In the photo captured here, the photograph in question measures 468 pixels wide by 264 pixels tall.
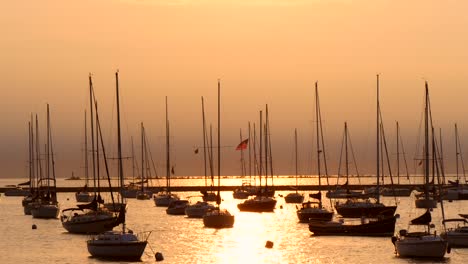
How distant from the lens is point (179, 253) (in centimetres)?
8250

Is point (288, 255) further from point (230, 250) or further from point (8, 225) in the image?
point (8, 225)

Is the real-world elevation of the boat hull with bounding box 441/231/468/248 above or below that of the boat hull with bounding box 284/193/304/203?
below

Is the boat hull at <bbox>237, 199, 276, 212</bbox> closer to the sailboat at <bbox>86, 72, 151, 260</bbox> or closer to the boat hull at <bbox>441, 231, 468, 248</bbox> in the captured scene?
the boat hull at <bbox>441, 231, 468, 248</bbox>

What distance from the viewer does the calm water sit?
253 ft

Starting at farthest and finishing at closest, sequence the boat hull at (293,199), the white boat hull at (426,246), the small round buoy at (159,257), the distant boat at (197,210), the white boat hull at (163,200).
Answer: the white boat hull at (163,200)
the boat hull at (293,199)
the distant boat at (197,210)
the small round buoy at (159,257)
the white boat hull at (426,246)

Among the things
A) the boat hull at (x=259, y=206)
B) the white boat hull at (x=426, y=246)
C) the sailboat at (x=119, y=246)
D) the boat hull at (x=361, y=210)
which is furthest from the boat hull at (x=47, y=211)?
the white boat hull at (x=426, y=246)

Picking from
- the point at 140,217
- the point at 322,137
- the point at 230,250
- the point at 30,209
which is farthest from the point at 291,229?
the point at 30,209

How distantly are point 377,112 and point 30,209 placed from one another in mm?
48983

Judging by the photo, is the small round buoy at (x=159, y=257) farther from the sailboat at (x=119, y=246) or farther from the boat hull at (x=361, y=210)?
the boat hull at (x=361, y=210)

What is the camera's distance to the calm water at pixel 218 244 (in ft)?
253

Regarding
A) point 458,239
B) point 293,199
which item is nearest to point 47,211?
point 293,199

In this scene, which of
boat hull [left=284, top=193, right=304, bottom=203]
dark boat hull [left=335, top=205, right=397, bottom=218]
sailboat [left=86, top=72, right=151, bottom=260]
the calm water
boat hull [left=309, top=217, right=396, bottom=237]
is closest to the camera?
sailboat [left=86, top=72, right=151, bottom=260]

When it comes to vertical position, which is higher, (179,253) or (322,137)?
(322,137)

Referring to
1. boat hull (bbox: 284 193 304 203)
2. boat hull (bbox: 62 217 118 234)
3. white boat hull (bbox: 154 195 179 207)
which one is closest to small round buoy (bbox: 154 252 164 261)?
boat hull (bbox: 62 217 118 234)
